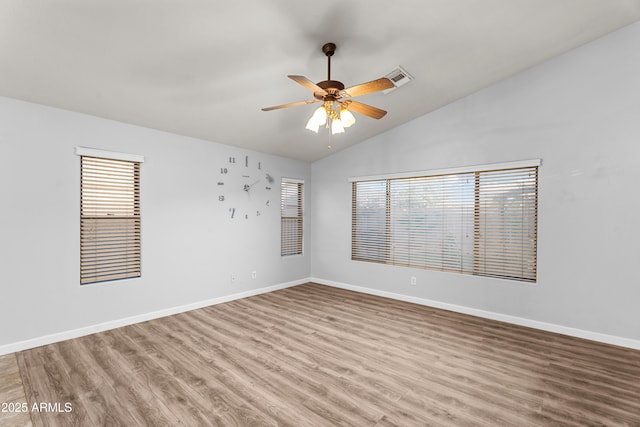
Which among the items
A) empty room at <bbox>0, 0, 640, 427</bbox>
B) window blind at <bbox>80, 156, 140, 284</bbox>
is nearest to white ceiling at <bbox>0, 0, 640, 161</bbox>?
empty room at <bbox>0, 0, 640, 427</bbox>

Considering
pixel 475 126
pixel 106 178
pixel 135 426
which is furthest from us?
pixel 475 126

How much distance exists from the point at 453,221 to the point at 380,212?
50.7 inches

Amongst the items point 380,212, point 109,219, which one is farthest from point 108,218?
point 380,212

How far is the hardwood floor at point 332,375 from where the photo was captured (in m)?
2.18

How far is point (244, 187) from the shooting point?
529cm

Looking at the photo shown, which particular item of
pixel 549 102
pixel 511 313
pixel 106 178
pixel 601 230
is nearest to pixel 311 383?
pixel 511 313

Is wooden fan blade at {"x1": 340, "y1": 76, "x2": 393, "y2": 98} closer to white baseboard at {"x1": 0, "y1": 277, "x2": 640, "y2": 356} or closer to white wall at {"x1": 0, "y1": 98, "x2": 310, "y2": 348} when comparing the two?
white wall at {"x1": 0, "y1": 98, "x2": 310, "y2": 348}

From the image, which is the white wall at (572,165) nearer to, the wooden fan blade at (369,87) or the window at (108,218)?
the wooden fan blade at (369,87)

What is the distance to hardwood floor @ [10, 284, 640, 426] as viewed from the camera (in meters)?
2.18

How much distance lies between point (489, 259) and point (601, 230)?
1.24 meters

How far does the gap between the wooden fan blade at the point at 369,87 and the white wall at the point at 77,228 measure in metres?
2.92

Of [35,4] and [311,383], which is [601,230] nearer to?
[311,383]

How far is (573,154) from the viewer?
3.67 m

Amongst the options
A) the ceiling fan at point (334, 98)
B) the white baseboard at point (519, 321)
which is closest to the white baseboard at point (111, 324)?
the white baseboard at point (519, 321)
